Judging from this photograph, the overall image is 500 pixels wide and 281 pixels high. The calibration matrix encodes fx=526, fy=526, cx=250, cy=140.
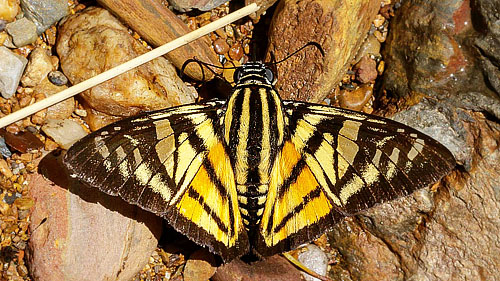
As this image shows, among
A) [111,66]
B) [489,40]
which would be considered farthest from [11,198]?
[489,40]

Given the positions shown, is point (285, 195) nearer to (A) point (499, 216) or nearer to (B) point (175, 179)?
(B) point (175, 179)

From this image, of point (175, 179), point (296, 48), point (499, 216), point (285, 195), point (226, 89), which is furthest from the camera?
point (226, 89)

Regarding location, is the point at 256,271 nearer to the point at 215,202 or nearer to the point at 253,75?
the point at 215,202

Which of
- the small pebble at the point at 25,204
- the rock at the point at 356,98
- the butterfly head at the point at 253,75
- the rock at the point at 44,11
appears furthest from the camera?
the rock at the point at 356,98

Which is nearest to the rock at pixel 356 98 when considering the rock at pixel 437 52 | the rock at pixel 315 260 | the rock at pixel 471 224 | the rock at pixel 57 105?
the rock at pixel 437 52

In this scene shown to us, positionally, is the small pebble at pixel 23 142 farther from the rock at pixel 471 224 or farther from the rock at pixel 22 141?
the rock at pixel 471 224

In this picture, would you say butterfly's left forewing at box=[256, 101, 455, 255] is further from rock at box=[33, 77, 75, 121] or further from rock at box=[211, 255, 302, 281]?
rock at box=[33, 77, 75, 121]

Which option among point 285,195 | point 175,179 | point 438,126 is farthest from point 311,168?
point 438,126
